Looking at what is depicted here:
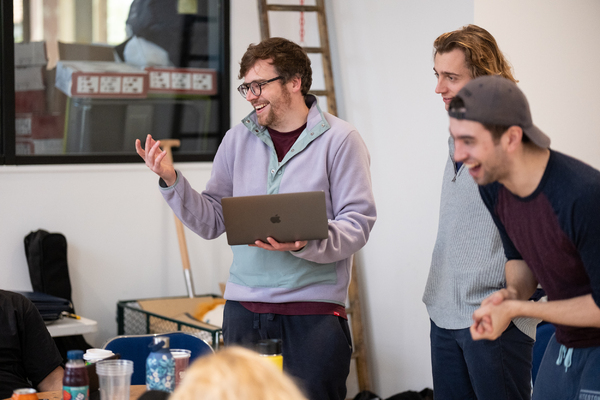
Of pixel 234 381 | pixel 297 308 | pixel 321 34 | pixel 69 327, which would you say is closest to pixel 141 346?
pixel 297 308

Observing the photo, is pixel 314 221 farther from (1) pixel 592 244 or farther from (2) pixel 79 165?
(2) pixel 79 165

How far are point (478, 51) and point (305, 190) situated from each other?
629 mm

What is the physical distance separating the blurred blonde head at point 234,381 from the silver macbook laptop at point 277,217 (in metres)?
0.95

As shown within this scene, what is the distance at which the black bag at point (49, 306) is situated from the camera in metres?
2.78

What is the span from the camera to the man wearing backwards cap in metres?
1.21

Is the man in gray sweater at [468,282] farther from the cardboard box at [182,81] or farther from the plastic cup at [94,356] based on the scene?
the cardboard box at [182,81]

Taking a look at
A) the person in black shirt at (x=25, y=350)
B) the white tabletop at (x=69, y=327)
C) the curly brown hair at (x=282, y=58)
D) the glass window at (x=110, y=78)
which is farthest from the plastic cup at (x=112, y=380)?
the glass window at (x=110, y=78)

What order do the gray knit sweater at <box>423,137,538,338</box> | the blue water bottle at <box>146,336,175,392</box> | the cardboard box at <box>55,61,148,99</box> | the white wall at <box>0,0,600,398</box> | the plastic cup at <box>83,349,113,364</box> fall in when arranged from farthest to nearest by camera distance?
1. the cardboard box at <box>55,61,148,99</box>
2. the white wall at <box>0,0,600,398</box>
3. the gray knit sweater at <box>423,137,538,338</box>
4. the plastic cup at <box>83,349,113,364</box>
5. the blue water bottle at <box>146,336,175,392</box>

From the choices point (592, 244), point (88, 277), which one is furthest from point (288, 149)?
point (88, 277)

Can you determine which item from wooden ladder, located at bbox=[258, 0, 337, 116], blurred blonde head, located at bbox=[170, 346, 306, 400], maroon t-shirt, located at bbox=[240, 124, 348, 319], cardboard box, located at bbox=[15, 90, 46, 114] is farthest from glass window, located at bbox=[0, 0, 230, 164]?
blurred blonde head, located at bbox=[170, 346, 306, 400]

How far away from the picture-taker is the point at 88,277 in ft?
11.3

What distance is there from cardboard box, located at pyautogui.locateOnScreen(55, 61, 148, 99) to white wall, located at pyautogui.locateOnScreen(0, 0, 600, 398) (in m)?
0.43

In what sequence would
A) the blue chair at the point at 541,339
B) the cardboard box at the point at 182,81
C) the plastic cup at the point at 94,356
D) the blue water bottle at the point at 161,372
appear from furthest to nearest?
the cardboard box at the point at 182,81 → the blue chair at the point at 541,339 → the plastic cup at the point at 94,356 → the blue water bottle at the point at 161,372

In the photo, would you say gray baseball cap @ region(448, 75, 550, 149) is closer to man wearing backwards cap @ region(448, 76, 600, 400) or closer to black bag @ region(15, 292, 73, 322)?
man wearing backwards cap @ region(448, 76, 600, 400)
